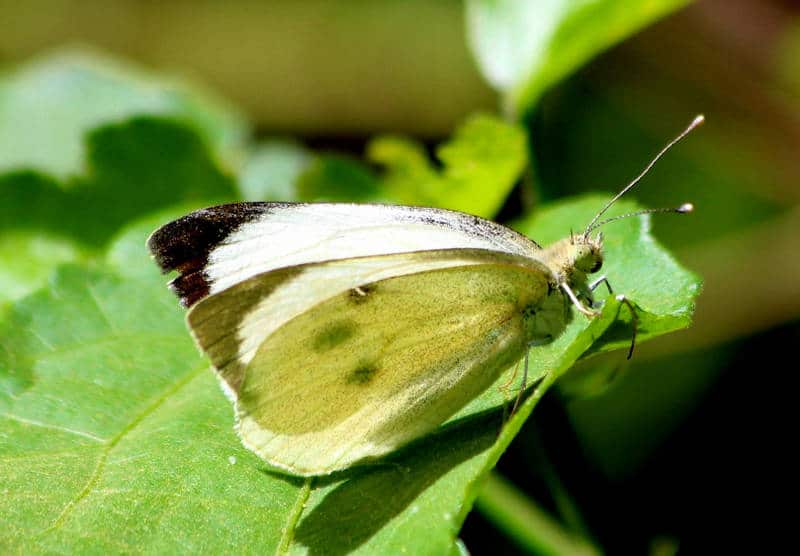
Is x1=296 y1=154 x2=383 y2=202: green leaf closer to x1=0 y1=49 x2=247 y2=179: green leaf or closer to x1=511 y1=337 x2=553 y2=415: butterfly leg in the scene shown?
x1=0 y1=49 x2=247 y2=179: green leaf

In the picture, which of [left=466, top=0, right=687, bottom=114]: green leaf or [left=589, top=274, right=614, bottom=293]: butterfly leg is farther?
[left=466, top=0, right=687, bottom=114]: green leaf

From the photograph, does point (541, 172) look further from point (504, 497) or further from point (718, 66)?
point (718, 66)

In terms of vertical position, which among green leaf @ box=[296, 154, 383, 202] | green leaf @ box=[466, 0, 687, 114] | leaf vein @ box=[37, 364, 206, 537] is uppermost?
green leaf @ box=[466, 0, 687, 114]

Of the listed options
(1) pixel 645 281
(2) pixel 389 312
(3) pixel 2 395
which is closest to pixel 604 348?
(1) pixel 645 281

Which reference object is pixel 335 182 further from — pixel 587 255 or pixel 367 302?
pixel 587 255

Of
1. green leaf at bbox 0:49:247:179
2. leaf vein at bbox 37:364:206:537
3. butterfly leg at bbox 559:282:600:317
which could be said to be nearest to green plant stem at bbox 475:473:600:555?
butterfly leg at bbox 559:282:600:317

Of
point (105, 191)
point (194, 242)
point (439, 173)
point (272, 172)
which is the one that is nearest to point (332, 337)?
point (194, 242)
